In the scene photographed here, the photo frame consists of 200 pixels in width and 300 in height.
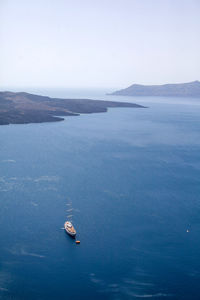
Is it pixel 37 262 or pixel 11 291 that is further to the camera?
pixel 37 262

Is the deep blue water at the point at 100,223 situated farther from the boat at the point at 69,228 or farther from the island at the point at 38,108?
the island at the point at 38,108

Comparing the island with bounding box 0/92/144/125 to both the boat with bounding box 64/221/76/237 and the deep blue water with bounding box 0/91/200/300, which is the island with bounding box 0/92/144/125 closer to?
the deep blue water with bounding box 0/91/200/300

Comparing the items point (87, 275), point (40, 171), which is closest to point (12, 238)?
point (87, 275)

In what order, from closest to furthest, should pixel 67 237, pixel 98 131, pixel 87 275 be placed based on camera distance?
1. pixel 87 275
2. pixel 67 237
3. pixel 98 131

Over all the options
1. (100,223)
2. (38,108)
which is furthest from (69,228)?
(38,108)

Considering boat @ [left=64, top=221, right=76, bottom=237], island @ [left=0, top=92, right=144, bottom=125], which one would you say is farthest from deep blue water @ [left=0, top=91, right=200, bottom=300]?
island @ [left=0, top=92, right=144, bottom=125]

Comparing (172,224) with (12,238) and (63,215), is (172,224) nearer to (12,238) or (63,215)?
(63,215)
